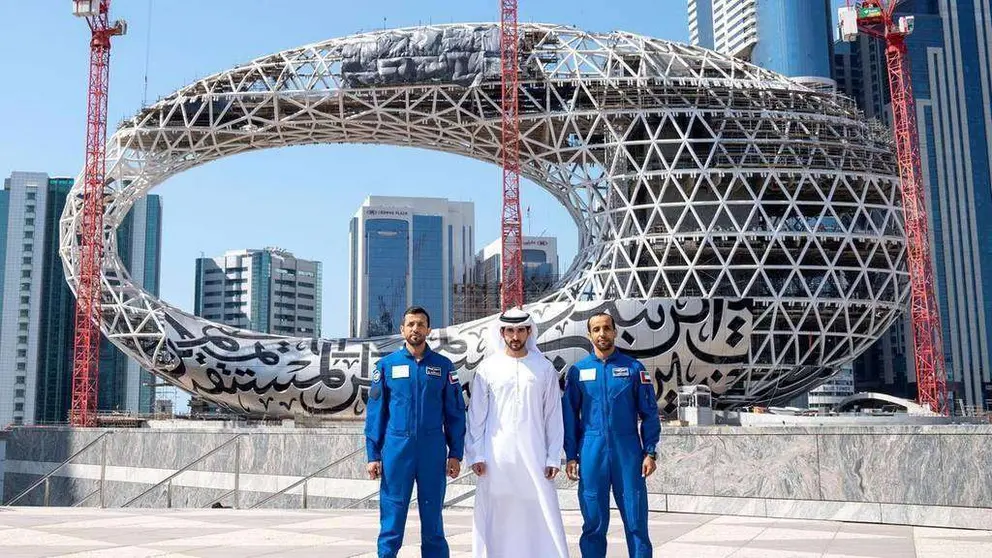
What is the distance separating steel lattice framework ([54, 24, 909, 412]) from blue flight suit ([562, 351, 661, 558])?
45.4 meters

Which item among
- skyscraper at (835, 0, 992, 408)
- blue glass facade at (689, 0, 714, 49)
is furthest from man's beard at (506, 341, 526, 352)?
blue glass facade at (689, 0, 714, 49)

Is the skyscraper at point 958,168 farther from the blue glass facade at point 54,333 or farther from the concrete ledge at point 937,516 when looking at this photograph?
the concrete ledge at point 937,516

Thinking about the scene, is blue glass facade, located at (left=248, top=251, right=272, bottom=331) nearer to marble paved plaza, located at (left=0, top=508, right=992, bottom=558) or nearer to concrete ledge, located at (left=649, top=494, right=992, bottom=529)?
concrete ledge, located at (left=649, top=494, right=992, bottom=529)

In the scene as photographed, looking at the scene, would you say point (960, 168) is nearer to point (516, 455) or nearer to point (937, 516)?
point (937, 516)

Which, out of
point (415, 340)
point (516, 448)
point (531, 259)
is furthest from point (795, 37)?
point (516, 448)

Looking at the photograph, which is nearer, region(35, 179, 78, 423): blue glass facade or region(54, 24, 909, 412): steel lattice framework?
region(54, 24, 909, 412): steel lattice framework

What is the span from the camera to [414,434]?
9570mm

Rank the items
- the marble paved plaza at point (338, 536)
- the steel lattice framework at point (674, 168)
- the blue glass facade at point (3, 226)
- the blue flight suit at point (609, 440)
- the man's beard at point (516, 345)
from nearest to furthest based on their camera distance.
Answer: the blue flight suit at point (609, 440)
the man's beard at point (516, 345)
the marble paved plaza at point (338, 536)
the steel lattice framework at point (674, 168)
the blue glass facade at point (3, 226)

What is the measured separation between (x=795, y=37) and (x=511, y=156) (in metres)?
98.3

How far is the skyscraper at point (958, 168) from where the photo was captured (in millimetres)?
137625

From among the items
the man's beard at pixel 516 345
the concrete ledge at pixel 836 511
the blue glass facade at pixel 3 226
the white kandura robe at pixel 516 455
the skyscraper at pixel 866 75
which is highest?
the skyscraper at pixel 866 75

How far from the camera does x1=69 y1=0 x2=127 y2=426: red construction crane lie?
58.7 metres

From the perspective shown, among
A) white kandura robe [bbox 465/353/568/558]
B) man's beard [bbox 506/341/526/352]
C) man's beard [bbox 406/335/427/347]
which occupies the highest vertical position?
man's beard [bbox 406/335/427/347]

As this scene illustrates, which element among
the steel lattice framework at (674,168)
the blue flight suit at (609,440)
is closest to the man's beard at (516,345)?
the blue flight suit at (609,440)
